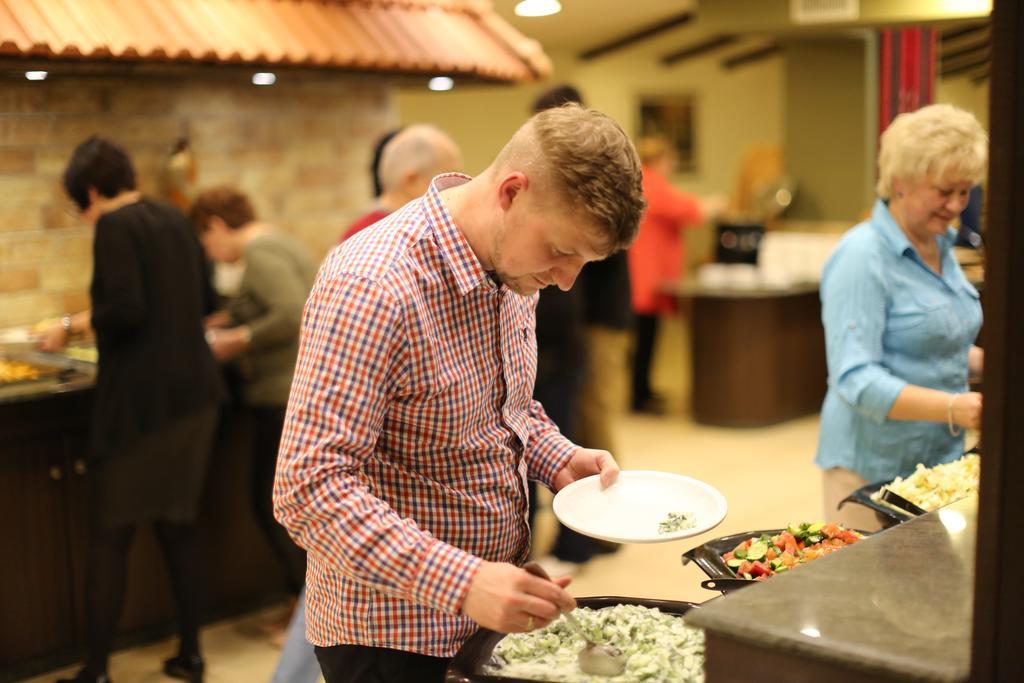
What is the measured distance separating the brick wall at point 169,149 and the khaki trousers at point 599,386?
1.41m

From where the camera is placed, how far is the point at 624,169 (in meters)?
1.52

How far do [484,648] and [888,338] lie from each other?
1358 mm

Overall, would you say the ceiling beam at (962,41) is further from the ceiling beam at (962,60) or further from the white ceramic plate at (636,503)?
the white ceramic plate at (636,503)

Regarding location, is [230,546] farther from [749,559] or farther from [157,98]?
[749,559]

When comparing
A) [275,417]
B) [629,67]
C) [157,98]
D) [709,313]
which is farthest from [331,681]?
[629,67]

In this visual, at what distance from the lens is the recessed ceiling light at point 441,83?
15.7 ft

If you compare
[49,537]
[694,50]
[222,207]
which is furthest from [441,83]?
[694,50]

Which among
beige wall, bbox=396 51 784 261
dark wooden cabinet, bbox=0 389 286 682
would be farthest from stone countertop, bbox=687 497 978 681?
beige wall, bbox=396 51 784 261

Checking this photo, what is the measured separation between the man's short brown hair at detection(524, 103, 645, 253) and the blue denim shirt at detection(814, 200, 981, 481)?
115 centimetres

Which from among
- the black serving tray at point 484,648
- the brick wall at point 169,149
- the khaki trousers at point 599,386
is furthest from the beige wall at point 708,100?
the black serving tray at point 484,648

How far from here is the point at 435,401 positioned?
5.34ft

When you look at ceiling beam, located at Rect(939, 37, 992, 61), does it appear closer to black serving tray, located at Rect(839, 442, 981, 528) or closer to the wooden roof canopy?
black serving tray, located at Rect(839, 442, 981, 528)

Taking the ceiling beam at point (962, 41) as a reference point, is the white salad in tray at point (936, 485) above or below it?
below

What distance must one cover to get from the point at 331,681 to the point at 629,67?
940cm
